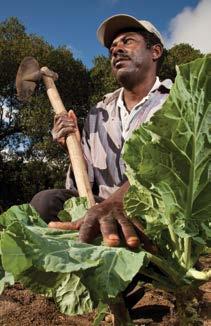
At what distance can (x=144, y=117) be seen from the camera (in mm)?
3238

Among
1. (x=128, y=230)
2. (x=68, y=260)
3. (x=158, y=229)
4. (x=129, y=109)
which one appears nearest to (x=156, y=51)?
(x=129, y=109)

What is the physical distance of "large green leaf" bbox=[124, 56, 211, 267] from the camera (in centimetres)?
173

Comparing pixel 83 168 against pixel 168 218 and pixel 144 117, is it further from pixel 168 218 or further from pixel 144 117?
pixel 168 218

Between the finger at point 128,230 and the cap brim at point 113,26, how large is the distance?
1848 mm

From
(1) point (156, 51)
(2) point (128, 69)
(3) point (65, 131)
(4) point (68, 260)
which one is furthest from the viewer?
(1) point (156, 51)

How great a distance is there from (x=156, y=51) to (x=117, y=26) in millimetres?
336

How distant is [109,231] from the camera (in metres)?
1.78

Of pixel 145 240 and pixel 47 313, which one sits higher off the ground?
pixel 145 240

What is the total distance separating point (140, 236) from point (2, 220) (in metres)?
0.63

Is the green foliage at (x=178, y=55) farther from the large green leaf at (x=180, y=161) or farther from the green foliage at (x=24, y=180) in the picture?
the large green leaf at (x=180, y=161)

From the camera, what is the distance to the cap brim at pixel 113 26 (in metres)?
3.39

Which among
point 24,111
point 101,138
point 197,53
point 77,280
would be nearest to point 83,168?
point 101,138

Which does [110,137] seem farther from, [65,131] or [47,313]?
[47,313]

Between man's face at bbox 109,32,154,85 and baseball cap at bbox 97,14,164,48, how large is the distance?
5 cm
